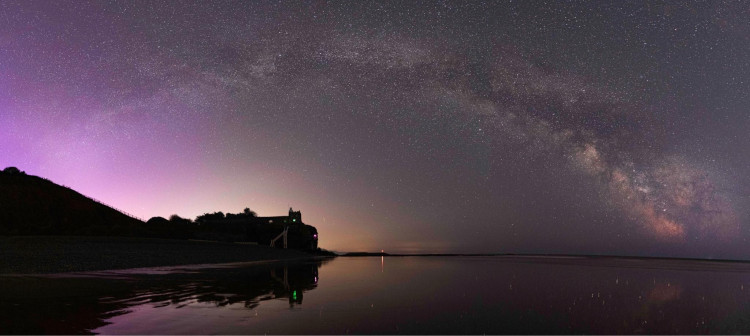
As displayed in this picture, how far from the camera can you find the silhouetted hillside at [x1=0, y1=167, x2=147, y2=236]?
108 metres

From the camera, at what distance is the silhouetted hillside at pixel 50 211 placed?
10769cm

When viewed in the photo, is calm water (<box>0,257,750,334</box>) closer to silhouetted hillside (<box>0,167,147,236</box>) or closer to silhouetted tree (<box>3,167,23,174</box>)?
silhouetted hillside (<box>0,167,147,236</box>)

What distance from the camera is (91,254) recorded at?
2175 inches

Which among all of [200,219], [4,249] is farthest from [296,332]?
[200,219]

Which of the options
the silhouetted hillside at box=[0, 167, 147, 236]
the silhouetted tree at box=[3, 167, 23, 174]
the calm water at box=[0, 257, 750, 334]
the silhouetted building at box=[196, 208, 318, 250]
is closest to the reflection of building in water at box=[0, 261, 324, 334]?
the calm water at box=[0, 257, 750, 334]

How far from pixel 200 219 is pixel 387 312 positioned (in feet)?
607

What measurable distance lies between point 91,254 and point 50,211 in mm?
92505

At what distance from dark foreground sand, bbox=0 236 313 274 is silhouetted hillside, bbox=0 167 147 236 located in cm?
3168

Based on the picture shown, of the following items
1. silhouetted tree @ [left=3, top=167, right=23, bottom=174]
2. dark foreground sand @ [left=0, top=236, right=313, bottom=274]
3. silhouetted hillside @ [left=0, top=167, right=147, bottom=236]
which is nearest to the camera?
dark foreground sand @ [left=0, top=236, right=313, bottom=274]

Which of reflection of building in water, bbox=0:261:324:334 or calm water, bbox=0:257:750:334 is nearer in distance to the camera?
reflection of building in water, bbox=0:261:324:334

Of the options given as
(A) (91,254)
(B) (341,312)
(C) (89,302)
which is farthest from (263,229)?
(B) (341,312)

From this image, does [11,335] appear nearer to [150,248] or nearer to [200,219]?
[150,248]

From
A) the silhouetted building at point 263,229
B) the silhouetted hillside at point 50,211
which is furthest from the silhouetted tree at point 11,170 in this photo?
the silhouetted building at point 263,229

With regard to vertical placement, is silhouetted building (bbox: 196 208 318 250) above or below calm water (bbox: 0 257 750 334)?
above
